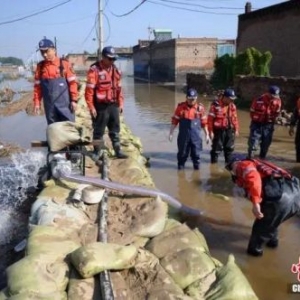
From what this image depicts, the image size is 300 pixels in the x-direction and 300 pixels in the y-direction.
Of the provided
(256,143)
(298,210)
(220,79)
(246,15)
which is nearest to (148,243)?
(298,210)

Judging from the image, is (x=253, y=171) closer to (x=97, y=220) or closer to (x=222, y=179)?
(x=97, y=220)

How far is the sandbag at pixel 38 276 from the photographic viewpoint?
2609 mm

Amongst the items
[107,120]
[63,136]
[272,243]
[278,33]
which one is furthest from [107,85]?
[278,33]

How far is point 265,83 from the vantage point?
15406 mm

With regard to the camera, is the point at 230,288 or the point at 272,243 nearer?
the point at 230,288

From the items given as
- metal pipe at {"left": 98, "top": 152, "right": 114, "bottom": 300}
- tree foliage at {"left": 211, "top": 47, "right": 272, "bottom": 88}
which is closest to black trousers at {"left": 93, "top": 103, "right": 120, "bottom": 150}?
metal pipe at {"left": 98, "top": 152, "right": 114, "bottom": 300}

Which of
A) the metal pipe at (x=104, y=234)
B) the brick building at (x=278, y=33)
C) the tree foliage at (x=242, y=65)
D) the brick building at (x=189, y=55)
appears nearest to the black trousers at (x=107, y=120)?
the metal pipe at (x=104, y=234)

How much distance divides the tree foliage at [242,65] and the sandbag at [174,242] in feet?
51.7

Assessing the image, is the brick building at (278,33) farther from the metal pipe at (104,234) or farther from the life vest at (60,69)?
the metal pipe at (104,234)

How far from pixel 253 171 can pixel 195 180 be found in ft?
9.80

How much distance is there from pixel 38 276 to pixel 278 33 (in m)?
20.4

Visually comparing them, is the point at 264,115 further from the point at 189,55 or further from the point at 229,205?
the point at 189,55

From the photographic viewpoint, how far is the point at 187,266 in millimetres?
3049

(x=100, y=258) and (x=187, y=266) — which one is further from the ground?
(x=100, y=258)
